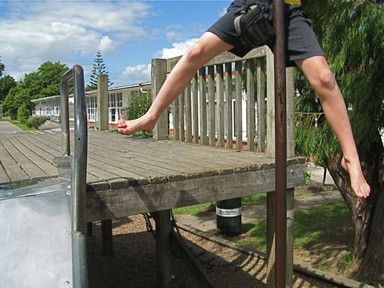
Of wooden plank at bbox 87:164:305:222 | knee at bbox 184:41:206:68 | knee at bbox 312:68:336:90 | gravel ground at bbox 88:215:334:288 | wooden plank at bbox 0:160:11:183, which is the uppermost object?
knee at bbox 184:41:206:68

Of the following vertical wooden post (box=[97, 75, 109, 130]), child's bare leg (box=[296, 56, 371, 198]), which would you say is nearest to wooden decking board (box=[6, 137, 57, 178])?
child's bare leg (box=[296, 56, 371, 198])

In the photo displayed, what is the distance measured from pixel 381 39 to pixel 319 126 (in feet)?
5.00

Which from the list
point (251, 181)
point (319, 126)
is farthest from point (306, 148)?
point (251, 181)

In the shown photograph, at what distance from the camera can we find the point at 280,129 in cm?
153

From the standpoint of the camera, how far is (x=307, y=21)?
1.81 m

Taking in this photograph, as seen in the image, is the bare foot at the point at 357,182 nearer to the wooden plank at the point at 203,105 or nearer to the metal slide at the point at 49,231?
the metal slide at the point at 49,231

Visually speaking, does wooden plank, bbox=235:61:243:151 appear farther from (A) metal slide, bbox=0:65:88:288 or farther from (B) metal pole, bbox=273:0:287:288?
(B) metal pole, bbox=273:0:287:288

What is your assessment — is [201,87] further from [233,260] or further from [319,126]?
[233,260]

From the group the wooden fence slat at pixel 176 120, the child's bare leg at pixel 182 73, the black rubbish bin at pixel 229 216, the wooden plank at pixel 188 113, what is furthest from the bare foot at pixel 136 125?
the black rubbish bin at pixel 229 216

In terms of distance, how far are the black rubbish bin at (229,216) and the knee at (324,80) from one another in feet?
19.5

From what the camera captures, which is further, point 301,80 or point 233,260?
point 233,260

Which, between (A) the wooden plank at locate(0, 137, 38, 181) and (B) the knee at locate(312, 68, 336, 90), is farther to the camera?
(A) the wooden plank at locate(0, 137, 38, 181)

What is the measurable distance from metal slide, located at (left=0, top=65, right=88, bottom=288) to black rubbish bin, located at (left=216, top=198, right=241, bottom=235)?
225 inches

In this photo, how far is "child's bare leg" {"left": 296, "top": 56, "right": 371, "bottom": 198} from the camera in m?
1.79
